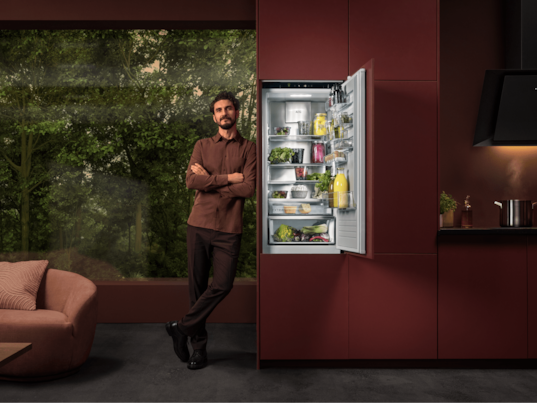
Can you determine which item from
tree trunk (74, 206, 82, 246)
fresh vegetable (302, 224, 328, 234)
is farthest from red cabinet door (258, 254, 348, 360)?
tree trunk (74, 206, 82, 246)

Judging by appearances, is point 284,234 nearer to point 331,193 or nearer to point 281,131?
point 331,193

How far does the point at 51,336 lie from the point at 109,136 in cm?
255

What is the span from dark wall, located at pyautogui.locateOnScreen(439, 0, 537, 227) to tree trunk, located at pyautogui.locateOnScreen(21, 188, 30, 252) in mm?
4453

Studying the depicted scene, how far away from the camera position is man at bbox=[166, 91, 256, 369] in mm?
2979

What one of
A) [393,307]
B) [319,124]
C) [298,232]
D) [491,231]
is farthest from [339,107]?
[393,307]

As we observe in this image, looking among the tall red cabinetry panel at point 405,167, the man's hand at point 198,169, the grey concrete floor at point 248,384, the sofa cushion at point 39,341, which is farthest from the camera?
the man's hand at point 198,169

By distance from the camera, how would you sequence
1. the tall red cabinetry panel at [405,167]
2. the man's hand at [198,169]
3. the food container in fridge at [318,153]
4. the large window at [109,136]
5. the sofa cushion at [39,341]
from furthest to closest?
the large window at [109,136], the food container in fridge at [318,153], the man's hand at [198,169], the tall red cabinetry panel at [405,167], the sofa cushion at [39,341]

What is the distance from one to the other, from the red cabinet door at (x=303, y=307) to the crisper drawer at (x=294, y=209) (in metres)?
0.38

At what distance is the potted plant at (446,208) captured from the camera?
347 cm

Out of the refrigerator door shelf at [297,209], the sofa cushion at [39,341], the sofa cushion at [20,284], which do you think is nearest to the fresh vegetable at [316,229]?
the refrigerator door shelf at [297,209]

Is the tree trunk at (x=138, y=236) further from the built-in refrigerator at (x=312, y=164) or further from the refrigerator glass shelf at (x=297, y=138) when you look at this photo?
the refrigerator glass shelf at (x=297, y=138)

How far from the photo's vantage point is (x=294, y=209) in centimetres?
318

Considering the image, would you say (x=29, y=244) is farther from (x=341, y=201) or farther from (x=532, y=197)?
(x=532, y=197)

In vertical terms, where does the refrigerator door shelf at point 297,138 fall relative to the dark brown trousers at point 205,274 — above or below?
above
